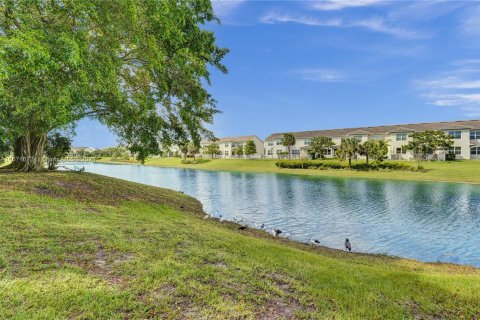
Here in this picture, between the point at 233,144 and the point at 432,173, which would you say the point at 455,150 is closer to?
the point at 432,173

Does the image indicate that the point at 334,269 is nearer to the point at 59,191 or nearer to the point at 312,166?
the point at 59,191

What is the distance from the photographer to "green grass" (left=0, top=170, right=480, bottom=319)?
5266 millimetres

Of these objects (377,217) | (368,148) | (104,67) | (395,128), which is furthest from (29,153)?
(395,128)

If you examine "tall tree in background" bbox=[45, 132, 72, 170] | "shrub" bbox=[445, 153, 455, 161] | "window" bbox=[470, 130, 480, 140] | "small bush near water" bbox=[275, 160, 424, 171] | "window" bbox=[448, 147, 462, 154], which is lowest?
"small bush near water" bbox=[275, 160, 424, 171]

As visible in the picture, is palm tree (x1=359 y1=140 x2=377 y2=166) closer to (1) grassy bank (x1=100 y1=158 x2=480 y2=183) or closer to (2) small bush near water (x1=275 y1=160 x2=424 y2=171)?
(2) small bush near water (x1=275 y1=160 x2=424 y2=171)

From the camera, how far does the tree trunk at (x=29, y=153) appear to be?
22.4 meters

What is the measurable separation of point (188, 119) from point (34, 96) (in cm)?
1048

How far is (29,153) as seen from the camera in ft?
73.9

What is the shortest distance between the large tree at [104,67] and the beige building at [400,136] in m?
61.3

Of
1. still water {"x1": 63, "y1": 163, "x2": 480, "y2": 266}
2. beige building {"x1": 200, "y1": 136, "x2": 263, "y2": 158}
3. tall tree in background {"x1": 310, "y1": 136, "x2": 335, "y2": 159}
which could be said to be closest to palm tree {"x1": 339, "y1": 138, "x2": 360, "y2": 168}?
tall tree in background {"x1": 310, "y1": 136, "x2": 335, "y2": 159}

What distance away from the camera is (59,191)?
16.6m

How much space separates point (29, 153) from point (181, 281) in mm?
21451

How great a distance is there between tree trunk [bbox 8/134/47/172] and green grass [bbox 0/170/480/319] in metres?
14.0

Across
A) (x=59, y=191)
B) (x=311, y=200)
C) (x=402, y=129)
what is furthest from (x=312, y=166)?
(x=59, y=191)
